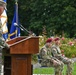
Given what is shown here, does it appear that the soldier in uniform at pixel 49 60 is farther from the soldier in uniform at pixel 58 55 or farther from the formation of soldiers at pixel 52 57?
the soldier in uniform at pixel 58 55

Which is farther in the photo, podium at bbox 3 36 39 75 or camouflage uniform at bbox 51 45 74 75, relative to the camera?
camouflage uniform at bbox 51 45 74 75

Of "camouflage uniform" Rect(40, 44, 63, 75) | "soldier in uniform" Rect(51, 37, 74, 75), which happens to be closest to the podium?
"camouflage uniform" Rect(40, 44, 63, 75)

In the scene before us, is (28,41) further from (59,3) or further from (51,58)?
(59,3)

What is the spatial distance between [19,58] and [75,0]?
2931 centimetres

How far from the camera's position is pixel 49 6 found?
3741 cm

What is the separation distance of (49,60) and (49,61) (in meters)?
0.04

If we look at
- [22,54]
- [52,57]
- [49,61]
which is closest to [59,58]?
[52,57]

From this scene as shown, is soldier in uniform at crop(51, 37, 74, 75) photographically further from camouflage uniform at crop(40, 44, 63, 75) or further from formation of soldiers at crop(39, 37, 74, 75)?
camouflage uniform at crop(40, 44, 63, 75)

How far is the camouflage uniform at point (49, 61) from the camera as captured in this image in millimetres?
9907

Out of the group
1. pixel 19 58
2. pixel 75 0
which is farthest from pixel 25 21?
pixel 19 58

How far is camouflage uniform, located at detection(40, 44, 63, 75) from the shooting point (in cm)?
991

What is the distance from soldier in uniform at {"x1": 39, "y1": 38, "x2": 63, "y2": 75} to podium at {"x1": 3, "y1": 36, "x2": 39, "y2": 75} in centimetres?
299

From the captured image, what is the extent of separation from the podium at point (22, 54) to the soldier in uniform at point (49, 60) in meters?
2.99

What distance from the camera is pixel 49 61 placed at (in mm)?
10148
